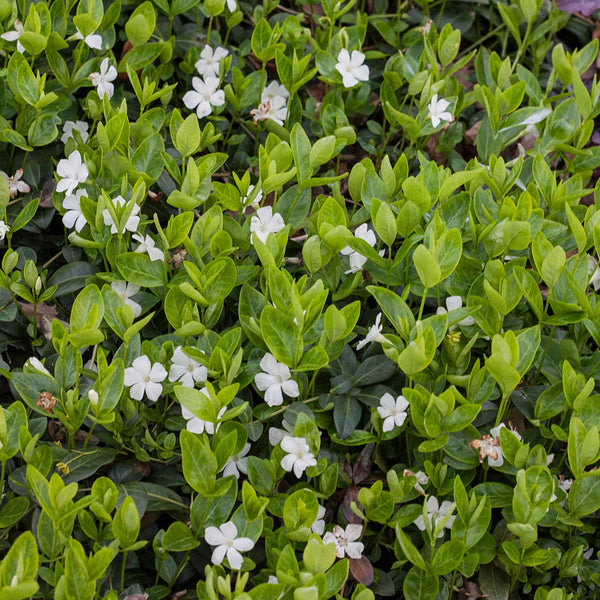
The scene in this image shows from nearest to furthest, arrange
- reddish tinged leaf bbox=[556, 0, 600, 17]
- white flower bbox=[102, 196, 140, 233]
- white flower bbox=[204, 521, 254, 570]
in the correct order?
white flower bbox=[204, 521, 254, 570] → white flower bbox=[102, 196, 140, 233] → reddish tinged leaf bbox=[556, 0, 600, 17]

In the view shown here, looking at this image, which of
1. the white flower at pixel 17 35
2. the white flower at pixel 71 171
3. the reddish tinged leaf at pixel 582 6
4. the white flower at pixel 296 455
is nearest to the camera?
the white flower at pixel 296 455

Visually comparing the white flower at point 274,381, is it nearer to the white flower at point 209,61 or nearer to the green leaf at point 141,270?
the green leaf at point 141,270

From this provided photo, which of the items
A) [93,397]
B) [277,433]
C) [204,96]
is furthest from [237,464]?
[204,96]

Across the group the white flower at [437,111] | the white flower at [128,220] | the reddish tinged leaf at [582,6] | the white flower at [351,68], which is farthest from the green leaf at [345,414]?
the reddish tinged leaf at [582,6]

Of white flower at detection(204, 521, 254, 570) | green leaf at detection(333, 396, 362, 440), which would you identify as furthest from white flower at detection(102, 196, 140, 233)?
white flower at detection(204, 521, 254, 570)

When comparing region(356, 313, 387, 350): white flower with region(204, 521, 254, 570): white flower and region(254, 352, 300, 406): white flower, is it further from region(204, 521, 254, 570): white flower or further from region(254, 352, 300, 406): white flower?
region(204, 521, 254, 570): white flower

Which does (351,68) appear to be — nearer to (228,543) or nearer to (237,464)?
(237,464)

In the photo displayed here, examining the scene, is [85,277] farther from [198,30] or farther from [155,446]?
[198,30]
